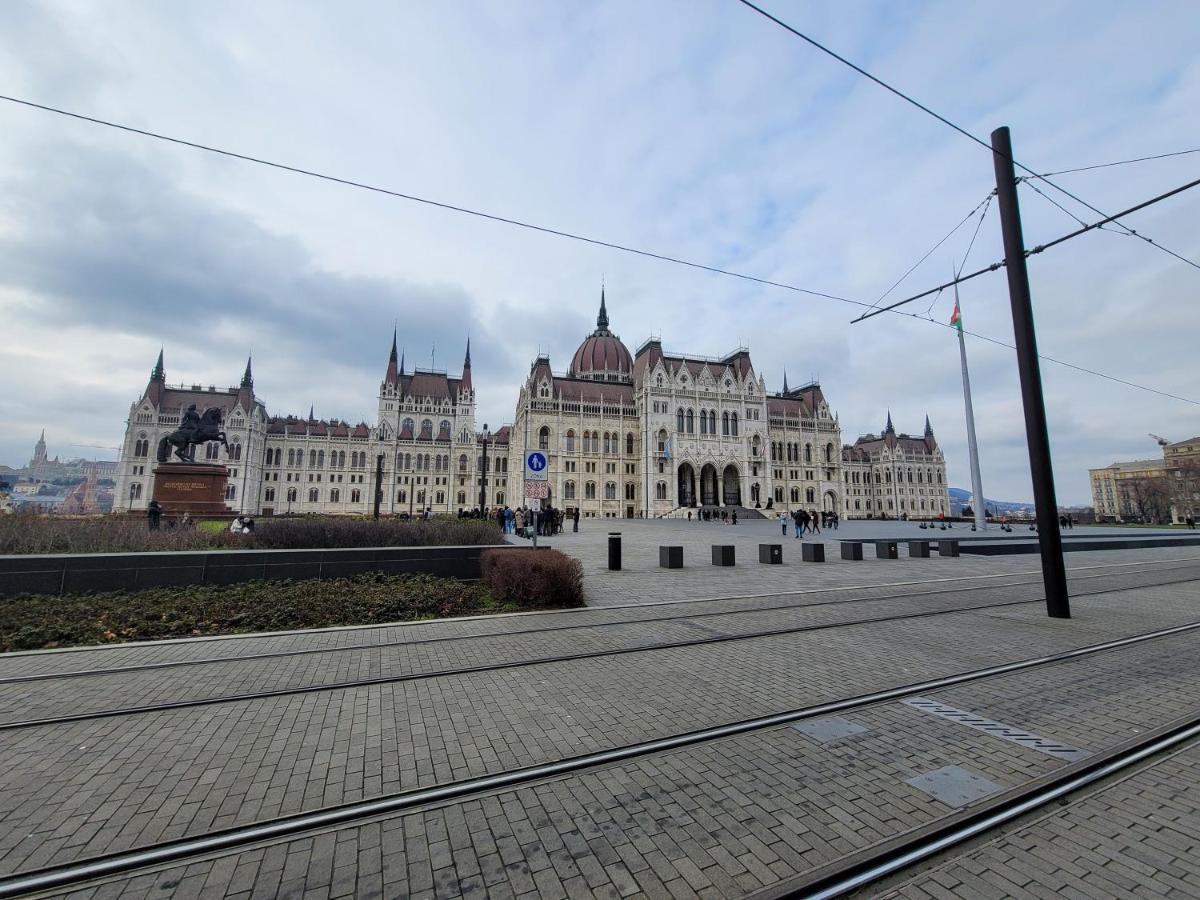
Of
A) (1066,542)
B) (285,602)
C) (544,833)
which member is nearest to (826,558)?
(1066,542)

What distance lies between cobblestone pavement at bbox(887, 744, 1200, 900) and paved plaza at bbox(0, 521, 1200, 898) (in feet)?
0.06

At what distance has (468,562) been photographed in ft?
38.9

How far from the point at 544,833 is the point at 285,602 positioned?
7.93 m

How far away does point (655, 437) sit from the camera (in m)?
74.4

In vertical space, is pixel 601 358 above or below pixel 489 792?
above

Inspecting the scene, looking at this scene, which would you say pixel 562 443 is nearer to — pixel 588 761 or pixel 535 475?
pixel 535 475

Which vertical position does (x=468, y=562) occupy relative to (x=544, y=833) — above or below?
above

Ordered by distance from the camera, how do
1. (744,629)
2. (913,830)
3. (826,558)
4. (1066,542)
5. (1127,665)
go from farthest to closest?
(1066,542)
(826,558)
(744,629)
(1127,665)
(913,830)

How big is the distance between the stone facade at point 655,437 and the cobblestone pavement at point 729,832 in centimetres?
6551

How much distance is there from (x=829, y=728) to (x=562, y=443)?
70467 mm

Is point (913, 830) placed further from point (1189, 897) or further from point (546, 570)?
point (546, 570)

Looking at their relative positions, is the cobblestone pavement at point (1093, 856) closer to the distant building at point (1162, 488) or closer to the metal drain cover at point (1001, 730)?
the metal drain cover at point (1001, 730)

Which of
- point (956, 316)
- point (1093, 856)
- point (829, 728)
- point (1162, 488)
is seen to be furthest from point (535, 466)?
point (1162, 488)

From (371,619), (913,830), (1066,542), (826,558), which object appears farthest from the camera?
(1066,542)
